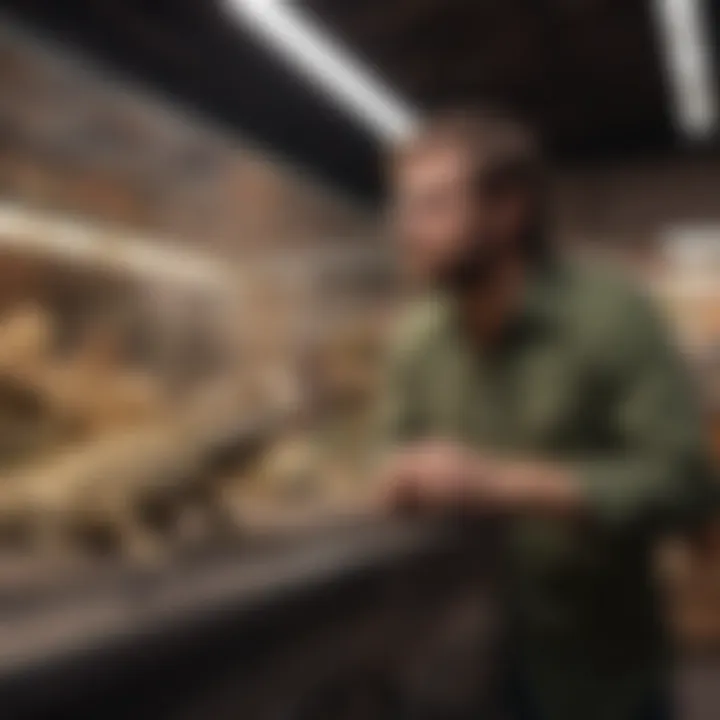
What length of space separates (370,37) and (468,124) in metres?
1.30

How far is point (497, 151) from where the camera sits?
134 cm

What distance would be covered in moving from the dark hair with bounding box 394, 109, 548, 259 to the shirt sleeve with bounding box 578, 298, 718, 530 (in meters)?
0.16

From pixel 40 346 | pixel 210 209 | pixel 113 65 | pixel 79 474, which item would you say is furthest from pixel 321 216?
pixel 79 474

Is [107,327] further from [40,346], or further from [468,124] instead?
[468,124]

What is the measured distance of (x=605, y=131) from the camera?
11.3 feet

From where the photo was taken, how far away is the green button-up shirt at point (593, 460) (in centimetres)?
126

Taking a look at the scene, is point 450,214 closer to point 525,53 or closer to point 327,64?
point 327,64

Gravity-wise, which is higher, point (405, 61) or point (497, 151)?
point (405, 61)

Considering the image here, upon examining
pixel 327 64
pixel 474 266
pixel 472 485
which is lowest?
pixel 472 485

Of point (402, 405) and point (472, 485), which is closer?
point (472, 485)

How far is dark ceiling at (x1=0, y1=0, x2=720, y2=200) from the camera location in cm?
192

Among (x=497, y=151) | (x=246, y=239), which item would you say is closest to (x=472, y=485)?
(x=497, y=151)

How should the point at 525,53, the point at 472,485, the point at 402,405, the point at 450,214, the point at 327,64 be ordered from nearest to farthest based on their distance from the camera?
1. the point at 472,485
2. the point at 450,214
3. the point at 402,405
4. the point at 327,64
5. the point at 525,53

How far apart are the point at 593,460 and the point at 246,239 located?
0.96 meters
